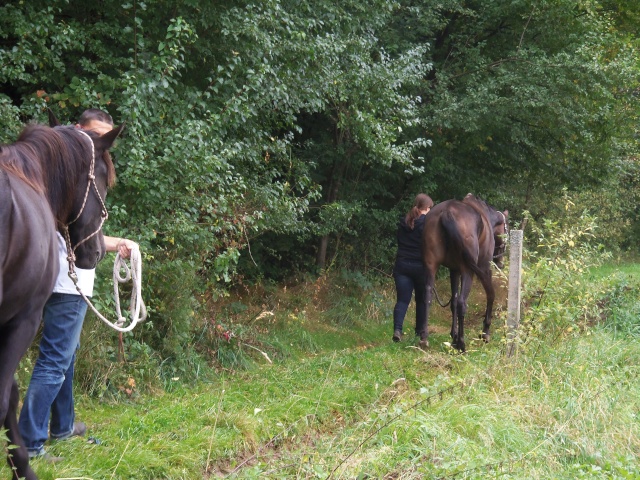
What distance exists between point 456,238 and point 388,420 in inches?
185

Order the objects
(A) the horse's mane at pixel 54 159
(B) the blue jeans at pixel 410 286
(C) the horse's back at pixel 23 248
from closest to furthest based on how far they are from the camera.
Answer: (C) the horse's back at pixel 23 248 → (A) the horse's mane at pixel 54 159 → (B) the blue jeans at pixel 410 286

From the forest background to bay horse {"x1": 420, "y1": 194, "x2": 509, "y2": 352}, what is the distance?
944mm

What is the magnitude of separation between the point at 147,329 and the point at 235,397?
3.86ft

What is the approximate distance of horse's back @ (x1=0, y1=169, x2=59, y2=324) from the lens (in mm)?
3354

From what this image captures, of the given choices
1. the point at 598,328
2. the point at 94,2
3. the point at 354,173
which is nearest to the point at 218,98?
the point at 94,2

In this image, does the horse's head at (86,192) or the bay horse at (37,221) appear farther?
the horse's head at (86,192)

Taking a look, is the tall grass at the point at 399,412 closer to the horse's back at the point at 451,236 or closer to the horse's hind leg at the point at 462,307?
the horse's hind leg at the point at 462,307

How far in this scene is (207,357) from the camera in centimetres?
811

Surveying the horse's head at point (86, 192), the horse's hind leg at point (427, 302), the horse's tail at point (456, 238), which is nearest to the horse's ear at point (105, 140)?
the horse's head at point (86, 192)

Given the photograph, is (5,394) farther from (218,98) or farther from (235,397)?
(218,98)

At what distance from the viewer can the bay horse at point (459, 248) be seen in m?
9.30

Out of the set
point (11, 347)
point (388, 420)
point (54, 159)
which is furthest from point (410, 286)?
point (11, 347)

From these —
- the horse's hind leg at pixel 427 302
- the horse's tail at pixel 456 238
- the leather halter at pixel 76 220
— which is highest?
the leather halter at pixel 76 220

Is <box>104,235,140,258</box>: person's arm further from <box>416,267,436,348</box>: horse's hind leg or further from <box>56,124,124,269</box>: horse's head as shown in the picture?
<box>416,267,436,348</box>: horse's hind leg
